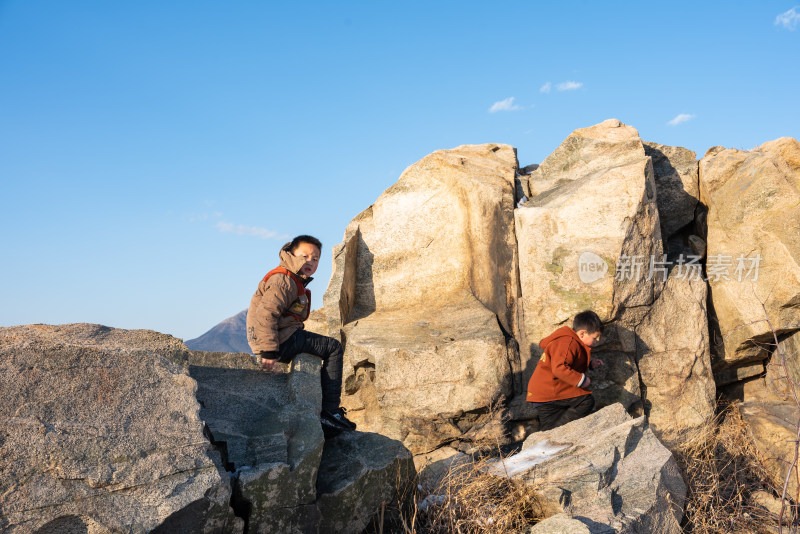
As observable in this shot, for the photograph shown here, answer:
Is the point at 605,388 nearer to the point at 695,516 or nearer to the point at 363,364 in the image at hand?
the point at 695,516

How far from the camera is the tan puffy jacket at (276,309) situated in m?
4.29

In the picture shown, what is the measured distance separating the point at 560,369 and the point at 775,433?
245 cm

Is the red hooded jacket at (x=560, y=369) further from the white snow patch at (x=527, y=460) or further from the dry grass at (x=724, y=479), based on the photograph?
the dry grass at (x=724, y=479)

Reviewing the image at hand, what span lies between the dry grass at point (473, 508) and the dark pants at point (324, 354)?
905 mm

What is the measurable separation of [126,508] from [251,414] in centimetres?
116

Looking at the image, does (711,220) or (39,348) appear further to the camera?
(711,220)

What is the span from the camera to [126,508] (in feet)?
8.80

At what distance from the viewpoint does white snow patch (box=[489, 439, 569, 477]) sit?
13.9 feet

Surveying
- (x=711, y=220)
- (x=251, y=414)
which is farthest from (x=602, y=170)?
(x=251, y=414)

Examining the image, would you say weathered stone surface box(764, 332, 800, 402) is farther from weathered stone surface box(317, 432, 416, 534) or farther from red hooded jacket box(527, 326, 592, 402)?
weathered stone surface box(317, 432, 416, 534)

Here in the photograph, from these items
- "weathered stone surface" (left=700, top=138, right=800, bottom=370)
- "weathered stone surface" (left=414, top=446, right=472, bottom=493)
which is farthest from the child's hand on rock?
"weathered stone surface" (left=700, top=138, right=800, bottom=370)

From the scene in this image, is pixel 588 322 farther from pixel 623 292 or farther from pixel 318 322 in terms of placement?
pixel 318 322

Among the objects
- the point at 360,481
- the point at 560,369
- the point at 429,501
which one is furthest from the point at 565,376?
the point at 360,481

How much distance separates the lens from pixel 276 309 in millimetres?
4352
